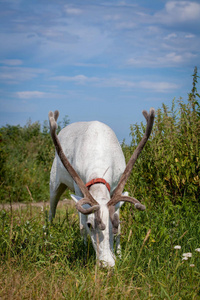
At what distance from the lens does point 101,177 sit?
12.4 feet

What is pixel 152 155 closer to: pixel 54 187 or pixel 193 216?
pixel 193 216

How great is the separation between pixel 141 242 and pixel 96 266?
114 cm

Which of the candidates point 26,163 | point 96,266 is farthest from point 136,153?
point 26,163

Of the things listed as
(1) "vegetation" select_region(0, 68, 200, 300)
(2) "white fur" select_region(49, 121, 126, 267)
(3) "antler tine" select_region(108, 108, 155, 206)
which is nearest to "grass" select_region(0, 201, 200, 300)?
(1) "vegetation" select_region(0, 68, 200, 300)

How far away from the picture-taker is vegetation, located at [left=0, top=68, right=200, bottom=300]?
9.78 ft

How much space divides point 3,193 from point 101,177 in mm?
5573

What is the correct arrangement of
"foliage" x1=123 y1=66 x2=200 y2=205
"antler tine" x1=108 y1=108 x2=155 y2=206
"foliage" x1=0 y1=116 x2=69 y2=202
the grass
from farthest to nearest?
"foliage" x1=0 y1=116 x2=69 y2=202 < "foliage" x1=123 y1=66 x2=200 y2=205 < "antler tine" x1=108 y1=108 x2=155 y2=206 < the grass

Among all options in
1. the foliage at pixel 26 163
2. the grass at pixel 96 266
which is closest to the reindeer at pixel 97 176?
the grass at pixel 96 266

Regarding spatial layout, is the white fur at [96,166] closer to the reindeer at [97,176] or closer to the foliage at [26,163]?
the reindeer at [97,176]

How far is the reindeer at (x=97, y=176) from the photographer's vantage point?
133 inches

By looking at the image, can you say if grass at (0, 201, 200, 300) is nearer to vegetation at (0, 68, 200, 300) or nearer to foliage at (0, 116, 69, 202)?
vegetation at (0, 68, 200, 300)

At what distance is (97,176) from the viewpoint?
3785mm

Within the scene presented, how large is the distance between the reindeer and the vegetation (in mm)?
225

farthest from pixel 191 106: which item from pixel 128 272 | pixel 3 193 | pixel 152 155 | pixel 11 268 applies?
pixel 3 193
